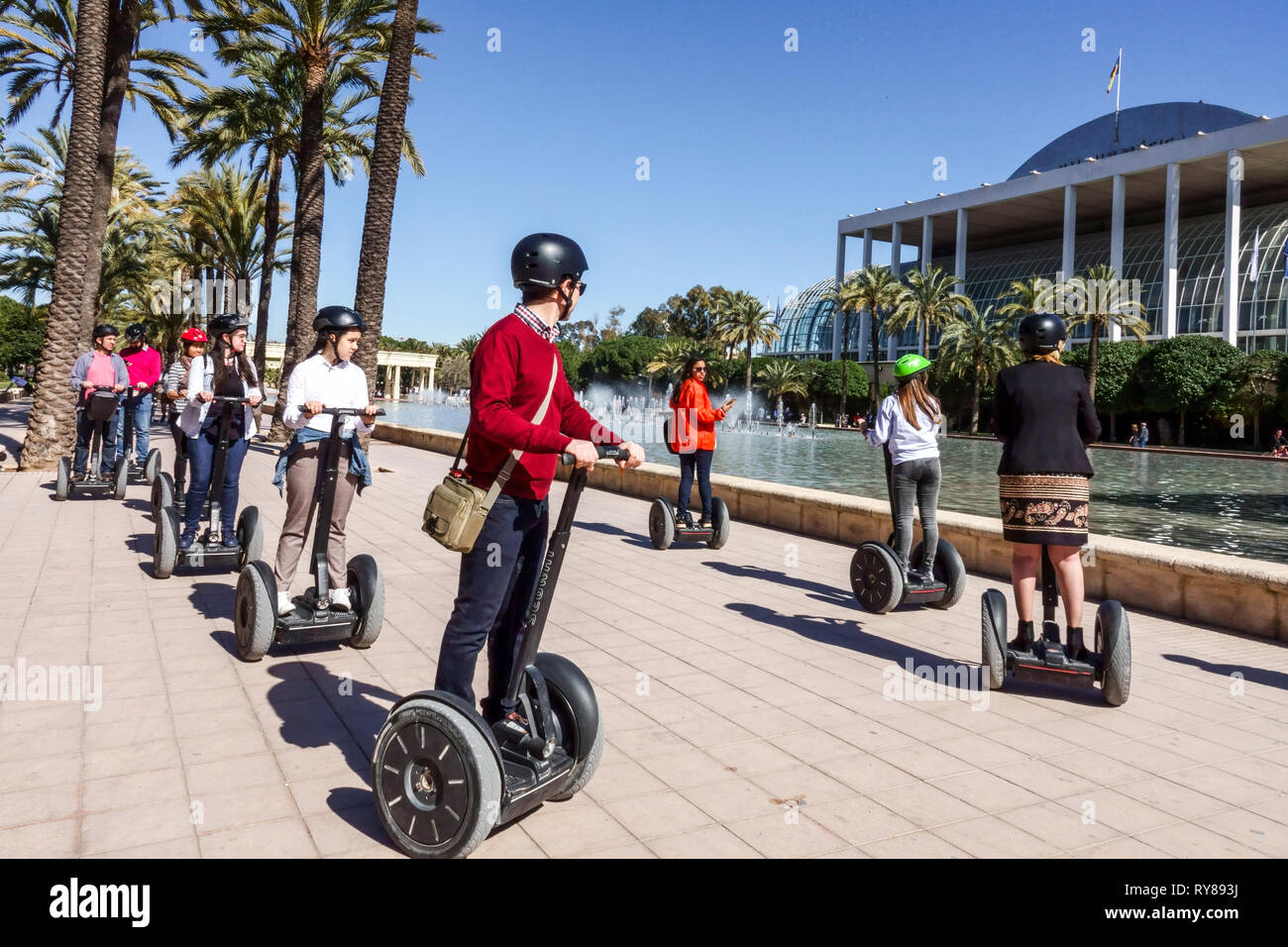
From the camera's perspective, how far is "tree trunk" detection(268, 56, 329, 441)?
1998 centimetres

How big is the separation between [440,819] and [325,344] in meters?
3.27

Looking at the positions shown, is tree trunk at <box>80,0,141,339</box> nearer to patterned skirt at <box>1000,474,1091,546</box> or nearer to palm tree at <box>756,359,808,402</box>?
patterned skirt at <box>1000,474,1091,546</box>

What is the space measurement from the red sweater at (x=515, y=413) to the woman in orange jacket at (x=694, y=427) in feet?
19.3

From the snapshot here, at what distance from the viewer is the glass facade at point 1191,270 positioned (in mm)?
56656

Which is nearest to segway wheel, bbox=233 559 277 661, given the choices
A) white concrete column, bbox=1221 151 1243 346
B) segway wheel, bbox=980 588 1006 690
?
segway wheel, bbox=980 588 1006 690

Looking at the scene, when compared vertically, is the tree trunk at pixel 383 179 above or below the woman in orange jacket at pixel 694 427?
above

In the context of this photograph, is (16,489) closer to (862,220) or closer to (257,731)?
(257,731)

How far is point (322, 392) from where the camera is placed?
5.37 metres

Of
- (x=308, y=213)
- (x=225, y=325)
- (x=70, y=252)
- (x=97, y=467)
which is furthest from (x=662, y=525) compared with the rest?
(x=308, y=213)

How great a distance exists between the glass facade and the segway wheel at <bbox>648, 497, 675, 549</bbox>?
54204 mm

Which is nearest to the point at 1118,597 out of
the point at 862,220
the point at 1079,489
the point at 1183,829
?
the point at 1079,489

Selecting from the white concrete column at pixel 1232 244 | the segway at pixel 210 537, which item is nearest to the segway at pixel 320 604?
the segway at pixel 210 537

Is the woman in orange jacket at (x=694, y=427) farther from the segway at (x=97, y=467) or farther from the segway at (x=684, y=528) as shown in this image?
the segway at (x=97, y=467)

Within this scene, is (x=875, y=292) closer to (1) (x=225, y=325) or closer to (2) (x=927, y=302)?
(2) (x=927, y=302)
